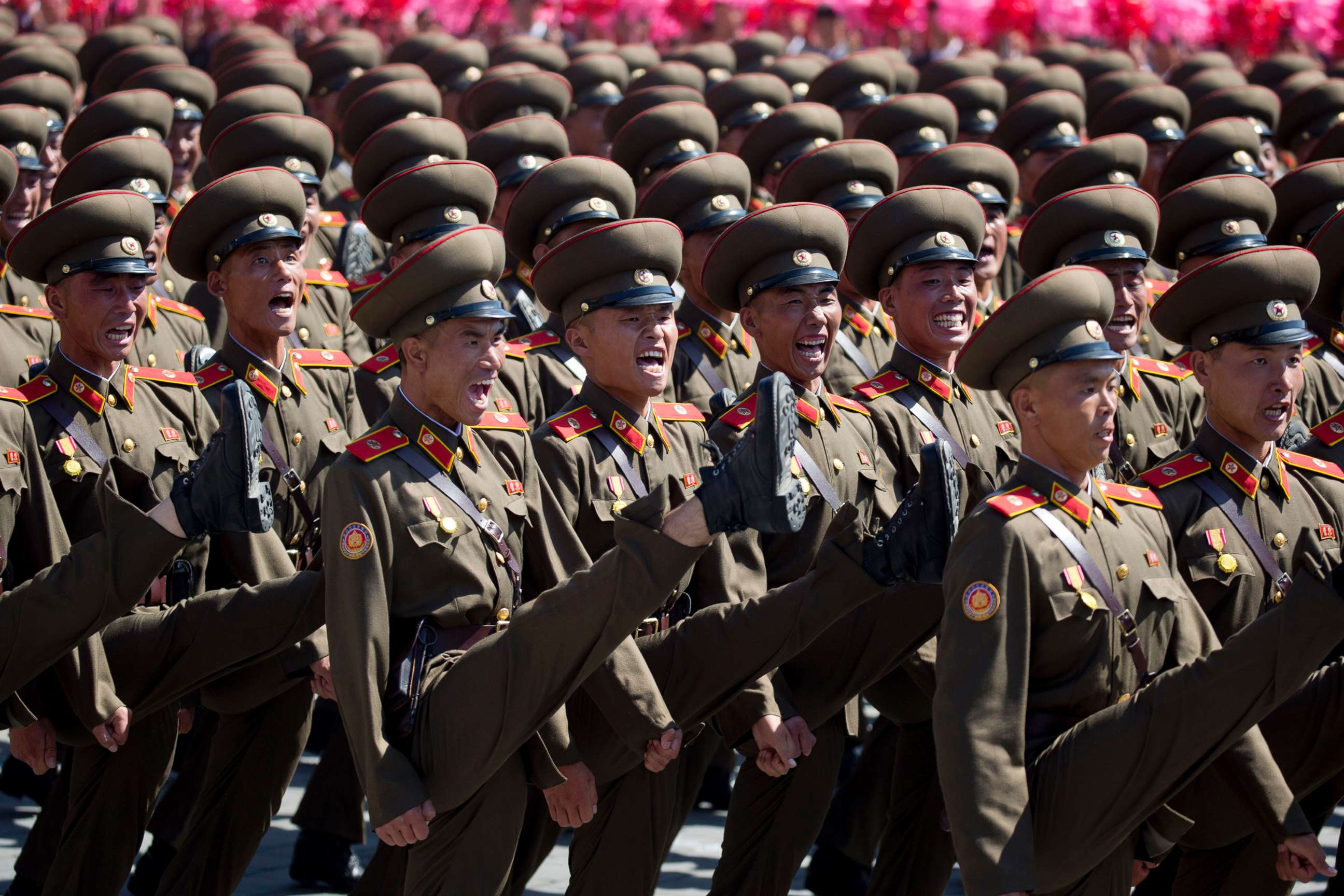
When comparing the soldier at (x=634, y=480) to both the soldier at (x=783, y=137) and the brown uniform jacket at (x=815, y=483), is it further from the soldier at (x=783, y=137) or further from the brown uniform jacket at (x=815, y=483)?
the soldier at (x=783, y=137)

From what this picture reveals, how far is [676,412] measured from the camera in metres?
5.88

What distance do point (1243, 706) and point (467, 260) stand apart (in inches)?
90.0

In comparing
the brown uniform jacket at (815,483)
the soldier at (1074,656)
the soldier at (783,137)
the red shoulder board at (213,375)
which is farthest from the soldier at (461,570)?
the soldier at (783,137)

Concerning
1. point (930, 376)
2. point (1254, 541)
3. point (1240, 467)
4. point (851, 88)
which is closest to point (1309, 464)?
point (1240, 467)

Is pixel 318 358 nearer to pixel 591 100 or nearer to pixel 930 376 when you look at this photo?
pixel 930 376

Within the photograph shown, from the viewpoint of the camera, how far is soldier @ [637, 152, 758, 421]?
273 inches

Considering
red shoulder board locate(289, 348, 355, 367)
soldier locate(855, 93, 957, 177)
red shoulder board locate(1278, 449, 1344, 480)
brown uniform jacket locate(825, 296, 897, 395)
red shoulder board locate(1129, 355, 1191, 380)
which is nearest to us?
red shoulder board locate(1278, 449, 1344, 480)

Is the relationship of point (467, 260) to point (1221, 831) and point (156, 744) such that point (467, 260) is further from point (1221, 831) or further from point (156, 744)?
point (1221, 831)

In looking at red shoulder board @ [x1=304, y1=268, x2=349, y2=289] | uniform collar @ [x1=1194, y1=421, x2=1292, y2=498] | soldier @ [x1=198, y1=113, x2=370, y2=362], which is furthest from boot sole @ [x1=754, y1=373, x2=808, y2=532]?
red shoulder board @ [x1=304, y1=268, x2=349, y2=289]

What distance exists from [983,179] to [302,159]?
2.88 meters

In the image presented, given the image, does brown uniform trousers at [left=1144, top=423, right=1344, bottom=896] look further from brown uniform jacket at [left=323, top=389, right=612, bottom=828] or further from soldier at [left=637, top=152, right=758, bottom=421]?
soldier at [left=637, top=152, right=758, bottom=421]

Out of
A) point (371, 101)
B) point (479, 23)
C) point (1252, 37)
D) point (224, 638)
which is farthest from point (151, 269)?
point (1252, 37)

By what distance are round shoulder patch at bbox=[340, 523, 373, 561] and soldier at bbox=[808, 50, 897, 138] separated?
6260mm

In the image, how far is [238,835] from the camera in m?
5.78
